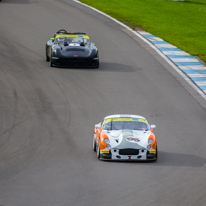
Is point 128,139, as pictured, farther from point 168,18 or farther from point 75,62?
point 168,18

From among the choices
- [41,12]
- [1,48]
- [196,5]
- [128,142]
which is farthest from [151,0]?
[128,142]

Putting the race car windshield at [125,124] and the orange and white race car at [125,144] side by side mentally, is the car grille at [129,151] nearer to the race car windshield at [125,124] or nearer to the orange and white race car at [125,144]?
the orange and white race car at [125,144]

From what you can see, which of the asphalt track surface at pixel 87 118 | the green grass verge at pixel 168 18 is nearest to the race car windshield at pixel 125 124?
the asphalt track surface at pixel 87 118

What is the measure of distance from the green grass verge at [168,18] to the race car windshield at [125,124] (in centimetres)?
1503

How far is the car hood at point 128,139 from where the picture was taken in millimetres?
14422

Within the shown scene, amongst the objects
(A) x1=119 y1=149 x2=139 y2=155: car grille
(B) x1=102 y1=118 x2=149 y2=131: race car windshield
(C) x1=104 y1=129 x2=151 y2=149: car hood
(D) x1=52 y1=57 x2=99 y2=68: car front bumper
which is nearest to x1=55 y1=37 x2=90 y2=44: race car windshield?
(D) x1=52 y1=57 x2=99 y2=68: car front bumper

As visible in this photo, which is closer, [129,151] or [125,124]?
[129,151]

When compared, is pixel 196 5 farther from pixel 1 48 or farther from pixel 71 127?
pixel 71 127

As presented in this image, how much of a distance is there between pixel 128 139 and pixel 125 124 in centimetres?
103

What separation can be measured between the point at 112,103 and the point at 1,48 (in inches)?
432

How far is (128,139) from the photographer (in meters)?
14.6

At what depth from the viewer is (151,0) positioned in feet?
161

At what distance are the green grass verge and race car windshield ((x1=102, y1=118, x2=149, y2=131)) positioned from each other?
15030 mm

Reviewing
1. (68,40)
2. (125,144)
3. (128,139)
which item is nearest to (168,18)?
(68,40)
